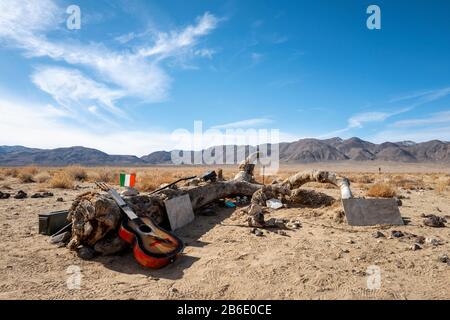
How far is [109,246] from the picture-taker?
5.04 metres

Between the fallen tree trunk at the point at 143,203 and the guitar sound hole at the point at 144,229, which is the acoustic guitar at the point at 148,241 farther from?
the fallen tree trunk at the point at 143,203

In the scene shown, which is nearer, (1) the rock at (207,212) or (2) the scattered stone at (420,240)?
(2) the scattered stone at (420,240)

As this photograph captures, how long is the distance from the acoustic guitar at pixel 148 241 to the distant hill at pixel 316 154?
103 metres

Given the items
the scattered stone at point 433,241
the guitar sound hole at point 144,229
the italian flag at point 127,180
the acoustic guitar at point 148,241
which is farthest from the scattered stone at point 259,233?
the scattered stone at point 433,241

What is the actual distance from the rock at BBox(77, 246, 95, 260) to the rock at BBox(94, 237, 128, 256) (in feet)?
0.30

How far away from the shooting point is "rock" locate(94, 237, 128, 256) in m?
5.02

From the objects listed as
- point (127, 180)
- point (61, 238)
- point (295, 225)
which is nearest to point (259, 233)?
point (295, 225)

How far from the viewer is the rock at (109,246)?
5.02m

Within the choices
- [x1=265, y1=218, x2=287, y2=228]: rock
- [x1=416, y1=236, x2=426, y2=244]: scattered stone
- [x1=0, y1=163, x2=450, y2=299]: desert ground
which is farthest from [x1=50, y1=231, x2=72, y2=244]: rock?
[x1=416, y1=236, x2=426, y2=244]: scattered stone

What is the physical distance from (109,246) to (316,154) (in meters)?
121

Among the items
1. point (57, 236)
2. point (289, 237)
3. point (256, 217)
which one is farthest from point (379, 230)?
point (57, 236)

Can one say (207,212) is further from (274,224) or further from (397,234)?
(397,234)
